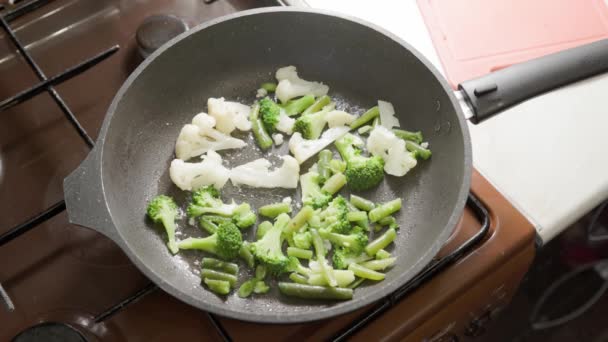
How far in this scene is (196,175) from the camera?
3.58 feet

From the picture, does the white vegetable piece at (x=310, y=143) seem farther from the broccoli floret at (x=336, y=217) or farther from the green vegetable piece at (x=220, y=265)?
the green vegetable piece at (x=220, y=265)

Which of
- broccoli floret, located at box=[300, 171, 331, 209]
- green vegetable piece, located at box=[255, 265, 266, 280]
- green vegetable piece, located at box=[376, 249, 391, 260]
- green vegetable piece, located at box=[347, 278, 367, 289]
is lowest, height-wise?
green vegetable piece, located at box=[376, 249, 391, 260]

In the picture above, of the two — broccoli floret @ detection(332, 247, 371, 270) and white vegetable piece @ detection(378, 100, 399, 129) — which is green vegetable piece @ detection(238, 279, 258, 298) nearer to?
broccoli floret @ detection(332, 247, 371, 270)

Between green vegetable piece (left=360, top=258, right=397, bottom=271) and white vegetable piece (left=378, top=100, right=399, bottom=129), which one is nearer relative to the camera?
green vegetable piece (left=360, top=258, right=397, bottom=271)

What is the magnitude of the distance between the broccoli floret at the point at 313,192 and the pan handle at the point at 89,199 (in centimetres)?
37

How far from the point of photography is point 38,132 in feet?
3.69

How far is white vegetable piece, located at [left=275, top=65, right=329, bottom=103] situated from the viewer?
1214 mm

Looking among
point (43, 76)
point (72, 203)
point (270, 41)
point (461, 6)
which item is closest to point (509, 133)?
point (461, 6)

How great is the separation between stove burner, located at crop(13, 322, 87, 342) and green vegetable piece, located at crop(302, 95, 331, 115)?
62cm

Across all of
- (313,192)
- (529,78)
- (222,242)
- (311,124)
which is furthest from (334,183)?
(529,78)

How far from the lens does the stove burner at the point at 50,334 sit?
2.79 ft

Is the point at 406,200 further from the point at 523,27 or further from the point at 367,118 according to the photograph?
the point at 523,27

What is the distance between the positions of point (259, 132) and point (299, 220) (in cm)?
23

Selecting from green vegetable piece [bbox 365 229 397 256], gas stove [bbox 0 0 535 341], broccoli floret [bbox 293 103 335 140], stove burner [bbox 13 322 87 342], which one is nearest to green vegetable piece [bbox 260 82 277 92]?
broccoli floret [bbox 293 103 335 140]
